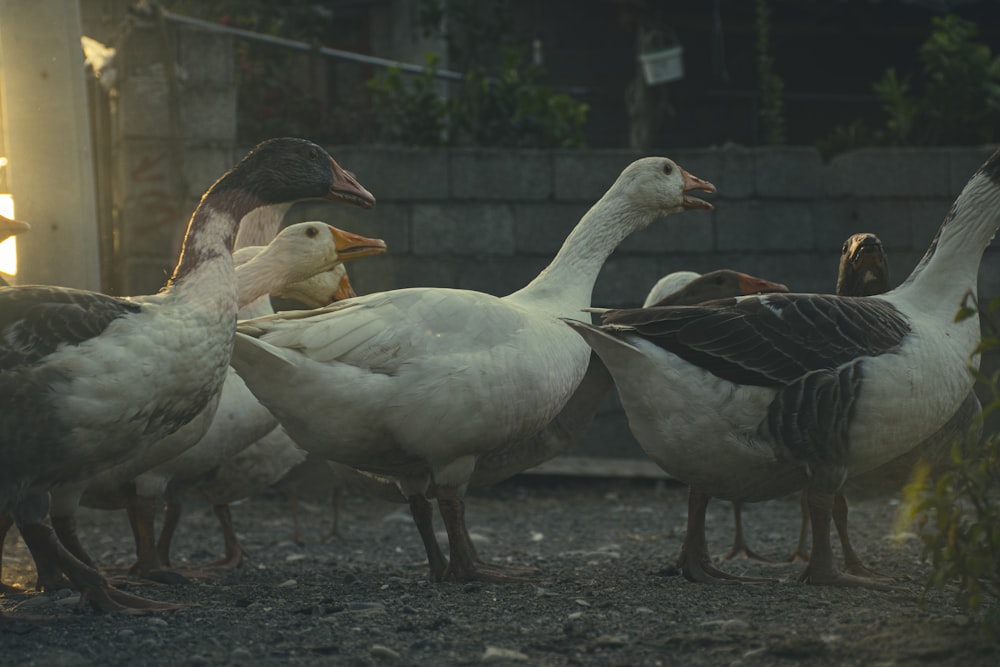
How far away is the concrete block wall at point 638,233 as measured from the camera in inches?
353

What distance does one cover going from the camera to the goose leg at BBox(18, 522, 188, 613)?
14.3 ft

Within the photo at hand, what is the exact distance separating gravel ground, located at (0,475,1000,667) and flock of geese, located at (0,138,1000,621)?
0.95 feet

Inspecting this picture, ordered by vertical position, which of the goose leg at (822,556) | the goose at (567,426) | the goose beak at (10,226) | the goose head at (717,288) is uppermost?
the goose beak at (10,226)

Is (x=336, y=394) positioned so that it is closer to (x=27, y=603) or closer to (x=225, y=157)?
(x=27, y=603)

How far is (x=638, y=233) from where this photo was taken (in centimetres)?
916

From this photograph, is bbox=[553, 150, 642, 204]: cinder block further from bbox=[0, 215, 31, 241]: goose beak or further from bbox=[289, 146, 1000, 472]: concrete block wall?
bbox=[0, 215, 31, 241]: goose beak

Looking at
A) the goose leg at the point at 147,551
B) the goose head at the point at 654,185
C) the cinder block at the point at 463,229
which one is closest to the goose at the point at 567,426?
the goose head at the point at 654,185

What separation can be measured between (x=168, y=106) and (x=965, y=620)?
671 centimetres

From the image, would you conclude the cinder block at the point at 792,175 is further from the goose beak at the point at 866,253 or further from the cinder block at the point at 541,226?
the goose beak at the point at 866,253

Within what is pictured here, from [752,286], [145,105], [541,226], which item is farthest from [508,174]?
[752,286]

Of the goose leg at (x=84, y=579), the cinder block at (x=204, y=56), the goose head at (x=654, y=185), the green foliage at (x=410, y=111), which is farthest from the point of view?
the green foliage at (x=410, y=111)

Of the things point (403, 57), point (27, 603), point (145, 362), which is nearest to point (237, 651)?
point (145, 362)

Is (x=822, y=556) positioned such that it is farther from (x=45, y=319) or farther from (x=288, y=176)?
(x=45, y=319)

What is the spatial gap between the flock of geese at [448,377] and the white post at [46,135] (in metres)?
0.99
